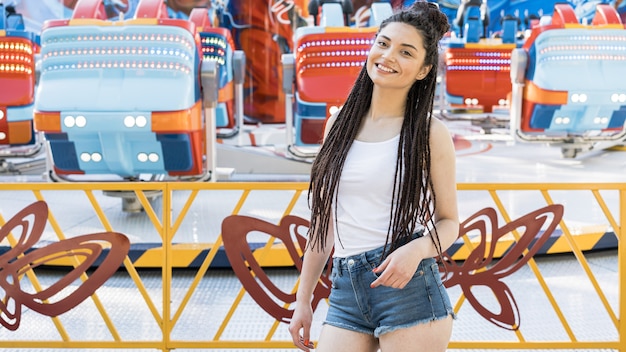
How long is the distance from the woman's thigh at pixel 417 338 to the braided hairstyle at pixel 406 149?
0.13m

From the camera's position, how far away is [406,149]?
1.17 m

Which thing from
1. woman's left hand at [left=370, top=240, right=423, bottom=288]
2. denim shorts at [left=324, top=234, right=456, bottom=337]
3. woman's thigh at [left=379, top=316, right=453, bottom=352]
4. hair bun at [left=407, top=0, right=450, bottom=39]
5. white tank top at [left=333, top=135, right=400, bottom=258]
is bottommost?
woman's thigh at [left=379, top=316, right=453, bottom=352]

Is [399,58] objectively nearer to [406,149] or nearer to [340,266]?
[406,149]

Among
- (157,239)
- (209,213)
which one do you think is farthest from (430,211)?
(209,213)

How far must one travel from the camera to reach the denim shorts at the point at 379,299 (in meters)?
1.17

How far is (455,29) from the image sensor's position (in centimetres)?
1089

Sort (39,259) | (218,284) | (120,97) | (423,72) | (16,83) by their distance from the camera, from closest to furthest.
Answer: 1. (423,72)
2. (39,259)
3. (218,284)
4. (120,97)
5. (16,83)

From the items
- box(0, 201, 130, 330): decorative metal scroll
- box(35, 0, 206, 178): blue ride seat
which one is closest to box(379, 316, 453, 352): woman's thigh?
box(0, 201, 130, 330): decorative metal scroll

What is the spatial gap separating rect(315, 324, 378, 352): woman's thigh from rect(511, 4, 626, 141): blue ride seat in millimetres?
3919

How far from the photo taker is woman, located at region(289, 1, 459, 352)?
3.84 feet

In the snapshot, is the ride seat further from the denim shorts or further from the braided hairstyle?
the denim shorts

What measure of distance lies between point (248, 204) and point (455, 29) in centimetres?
769

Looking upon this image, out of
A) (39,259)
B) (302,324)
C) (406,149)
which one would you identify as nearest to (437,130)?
(406,149)

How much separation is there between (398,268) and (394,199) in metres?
0.13
